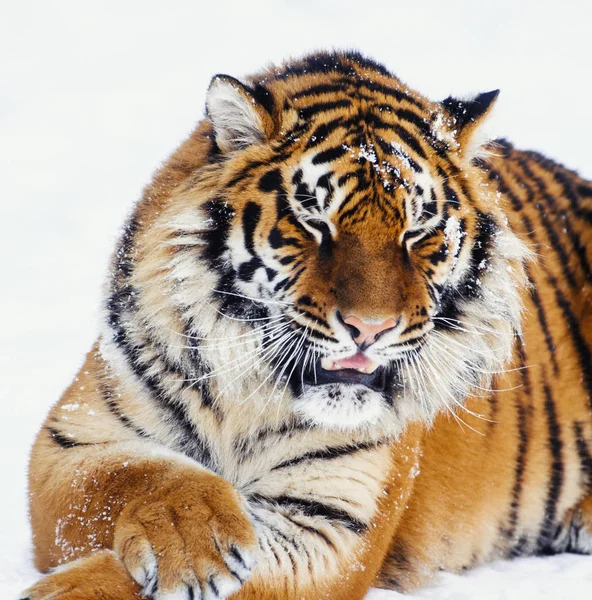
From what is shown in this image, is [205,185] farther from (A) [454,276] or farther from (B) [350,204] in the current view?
(A) [454,276]

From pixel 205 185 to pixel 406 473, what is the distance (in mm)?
1009

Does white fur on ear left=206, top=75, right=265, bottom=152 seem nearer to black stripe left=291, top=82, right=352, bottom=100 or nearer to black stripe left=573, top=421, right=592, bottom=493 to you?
black stripe left=291, top=82, right=352, bottom=100

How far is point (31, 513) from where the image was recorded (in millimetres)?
2420

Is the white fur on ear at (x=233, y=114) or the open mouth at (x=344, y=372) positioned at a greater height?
the white fur on ear at (x=233, y=114)

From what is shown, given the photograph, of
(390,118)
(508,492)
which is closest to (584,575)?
(508,492)

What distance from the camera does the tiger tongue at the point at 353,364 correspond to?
7.18 ft

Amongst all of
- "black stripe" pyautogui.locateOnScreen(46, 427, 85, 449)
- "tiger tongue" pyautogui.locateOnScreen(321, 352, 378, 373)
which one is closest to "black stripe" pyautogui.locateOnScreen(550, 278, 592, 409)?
"tiger tongue" pyautogui.locateOnScreen(321, 352, 378, 373)

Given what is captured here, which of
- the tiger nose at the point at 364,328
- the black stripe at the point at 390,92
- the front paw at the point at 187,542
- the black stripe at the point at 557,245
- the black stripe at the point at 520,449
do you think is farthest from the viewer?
the black stripe at the point at 557,245

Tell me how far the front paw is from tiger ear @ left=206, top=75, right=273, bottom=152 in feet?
3.02

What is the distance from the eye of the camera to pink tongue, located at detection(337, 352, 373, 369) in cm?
218

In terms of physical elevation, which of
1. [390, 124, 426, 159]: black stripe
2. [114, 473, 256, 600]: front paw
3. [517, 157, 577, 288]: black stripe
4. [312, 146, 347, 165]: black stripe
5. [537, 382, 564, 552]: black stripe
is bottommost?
[537, 382, 564, 552]: black stripe

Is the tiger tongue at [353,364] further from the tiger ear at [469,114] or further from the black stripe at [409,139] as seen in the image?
the tiger ear at [469,114]

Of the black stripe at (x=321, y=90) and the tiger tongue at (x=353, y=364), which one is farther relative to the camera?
the black stripe at (x=321, y=90)

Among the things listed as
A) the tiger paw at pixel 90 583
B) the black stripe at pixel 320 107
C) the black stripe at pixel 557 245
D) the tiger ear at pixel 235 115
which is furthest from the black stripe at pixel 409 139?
the tiger paw at pixel 90 583
